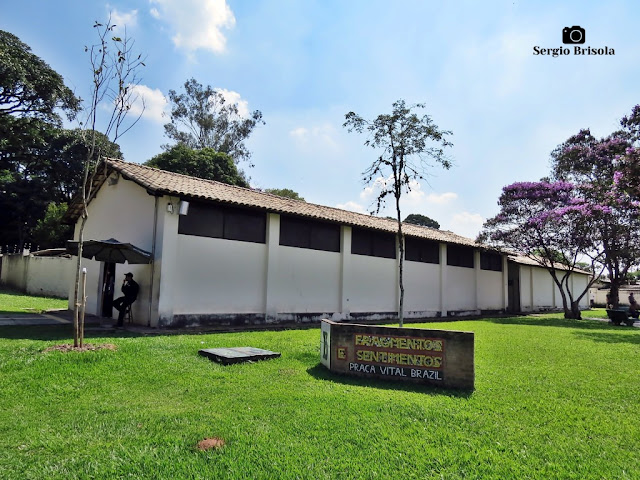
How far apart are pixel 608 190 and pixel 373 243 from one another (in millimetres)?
9977

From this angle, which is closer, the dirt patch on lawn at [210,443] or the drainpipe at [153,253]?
the dirt patch on lawn at [210,443]

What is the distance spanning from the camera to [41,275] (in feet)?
75.2

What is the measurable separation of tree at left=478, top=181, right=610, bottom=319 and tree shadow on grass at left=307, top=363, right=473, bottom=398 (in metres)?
16.8

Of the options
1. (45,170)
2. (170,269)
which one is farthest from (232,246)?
(45,170)

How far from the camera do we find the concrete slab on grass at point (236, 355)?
6.86 meters

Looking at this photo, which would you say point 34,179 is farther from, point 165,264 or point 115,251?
point 165,264

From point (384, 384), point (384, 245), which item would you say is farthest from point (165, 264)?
point (384, 245)

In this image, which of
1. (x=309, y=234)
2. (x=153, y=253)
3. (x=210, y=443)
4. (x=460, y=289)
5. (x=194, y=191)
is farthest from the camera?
(x=460, y=289)

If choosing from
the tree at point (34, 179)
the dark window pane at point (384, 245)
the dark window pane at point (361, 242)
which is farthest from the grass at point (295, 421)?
the tree at point (34, 179)

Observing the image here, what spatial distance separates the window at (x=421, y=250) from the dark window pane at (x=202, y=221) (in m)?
9.15

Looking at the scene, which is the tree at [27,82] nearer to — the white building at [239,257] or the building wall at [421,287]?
the white building at [239,257]

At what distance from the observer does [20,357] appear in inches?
264

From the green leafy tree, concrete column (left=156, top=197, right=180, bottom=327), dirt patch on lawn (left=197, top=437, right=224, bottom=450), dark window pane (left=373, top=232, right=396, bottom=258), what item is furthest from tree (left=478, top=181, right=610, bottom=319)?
the green leafy tree

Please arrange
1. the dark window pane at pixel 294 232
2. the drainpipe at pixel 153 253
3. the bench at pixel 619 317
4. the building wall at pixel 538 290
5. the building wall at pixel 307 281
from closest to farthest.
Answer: the drainpipe at pixel 153 253
the building wall at pixel 307 281
the dark window pane at pixel 294 232
the bench at pixel 619 317
the building wall at pixel 538 290
